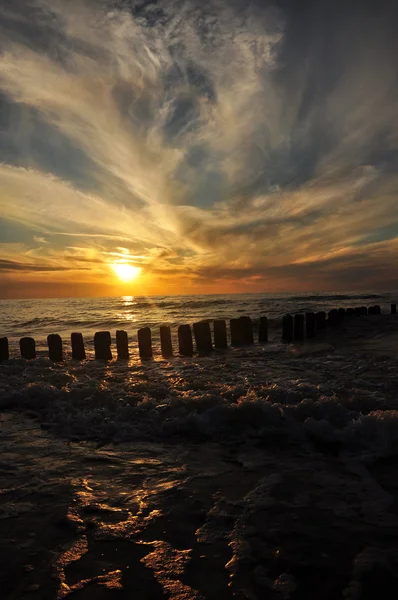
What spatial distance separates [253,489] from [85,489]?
1.57m

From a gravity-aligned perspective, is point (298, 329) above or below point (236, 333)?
below

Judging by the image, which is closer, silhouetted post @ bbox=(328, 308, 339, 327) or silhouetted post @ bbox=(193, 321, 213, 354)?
silhouetted post @ bbox=(193, 321, 213, 354)

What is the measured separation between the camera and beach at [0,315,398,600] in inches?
91.5

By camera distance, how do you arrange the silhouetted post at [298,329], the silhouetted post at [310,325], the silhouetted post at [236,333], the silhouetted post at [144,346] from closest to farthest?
the silhouetted post at [144,346]
the silhouetted post at [236,333]
the silhouetted post at [298,329]
the silhouetted post at [310,325]

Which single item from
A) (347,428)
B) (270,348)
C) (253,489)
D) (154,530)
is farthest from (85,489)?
(270,348)

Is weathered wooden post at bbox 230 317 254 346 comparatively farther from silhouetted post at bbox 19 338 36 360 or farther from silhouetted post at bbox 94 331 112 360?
silhouetted post at bbox 19 338 36 360

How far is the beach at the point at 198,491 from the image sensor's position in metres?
2.32

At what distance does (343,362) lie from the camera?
949 cm

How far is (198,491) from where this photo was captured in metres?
3.37

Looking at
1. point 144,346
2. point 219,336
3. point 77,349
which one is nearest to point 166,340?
point 144,346

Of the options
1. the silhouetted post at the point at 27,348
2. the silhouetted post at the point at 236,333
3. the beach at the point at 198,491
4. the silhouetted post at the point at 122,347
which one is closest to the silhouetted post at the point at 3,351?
the silhouetted post at the point at 27,348

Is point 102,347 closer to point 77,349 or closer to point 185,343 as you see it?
point 77,349

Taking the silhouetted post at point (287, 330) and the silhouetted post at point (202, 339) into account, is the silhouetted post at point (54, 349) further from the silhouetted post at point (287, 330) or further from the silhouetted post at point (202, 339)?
the silhouetted post at point (287, 330)

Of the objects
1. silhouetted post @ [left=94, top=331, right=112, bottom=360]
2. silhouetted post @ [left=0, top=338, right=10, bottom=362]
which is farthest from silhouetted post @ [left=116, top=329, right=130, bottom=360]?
silhouetted post @ [left=0, top=338, right=10, bottom=362]
